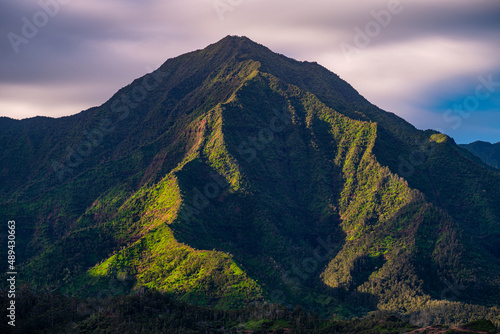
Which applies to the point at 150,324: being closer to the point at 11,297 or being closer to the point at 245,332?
the point at 245,332

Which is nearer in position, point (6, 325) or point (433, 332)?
point (433, 332)

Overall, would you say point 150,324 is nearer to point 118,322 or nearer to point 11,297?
point 118,322

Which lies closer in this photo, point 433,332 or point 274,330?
point 433,332

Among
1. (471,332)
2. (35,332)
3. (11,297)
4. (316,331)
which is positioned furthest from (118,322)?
(471,332)

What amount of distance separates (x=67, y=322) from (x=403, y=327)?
396 feet

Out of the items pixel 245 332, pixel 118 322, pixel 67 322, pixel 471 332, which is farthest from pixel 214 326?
pixel 471 332

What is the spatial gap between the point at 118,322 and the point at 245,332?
4451cm

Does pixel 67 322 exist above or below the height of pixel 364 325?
below

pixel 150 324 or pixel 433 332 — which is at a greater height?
pixel 433 332

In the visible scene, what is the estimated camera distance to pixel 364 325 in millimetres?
196625

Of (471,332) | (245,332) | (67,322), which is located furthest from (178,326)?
(471,332)

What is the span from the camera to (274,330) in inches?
7628

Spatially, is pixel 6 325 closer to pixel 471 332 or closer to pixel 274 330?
pixel 274 330

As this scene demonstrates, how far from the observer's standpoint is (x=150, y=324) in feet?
619
